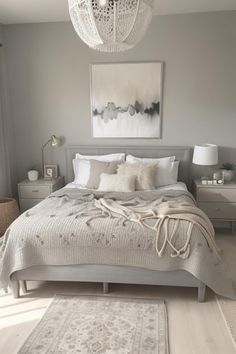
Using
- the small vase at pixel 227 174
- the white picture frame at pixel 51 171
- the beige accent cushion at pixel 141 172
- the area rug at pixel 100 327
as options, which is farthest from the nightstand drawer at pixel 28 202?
the small vase at pixel 227 174

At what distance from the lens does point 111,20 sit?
1.91 metres

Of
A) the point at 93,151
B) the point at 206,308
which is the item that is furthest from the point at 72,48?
the point at 206,308

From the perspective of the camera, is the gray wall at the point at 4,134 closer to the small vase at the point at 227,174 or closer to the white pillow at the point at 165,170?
the white pillow at the point at 165,170

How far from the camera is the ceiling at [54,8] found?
3.42 meters

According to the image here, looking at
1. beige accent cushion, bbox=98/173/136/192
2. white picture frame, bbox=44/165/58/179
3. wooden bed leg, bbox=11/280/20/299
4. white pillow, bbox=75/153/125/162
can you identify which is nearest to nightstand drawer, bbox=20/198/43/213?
white picture frame, bbox=44/165/58/179

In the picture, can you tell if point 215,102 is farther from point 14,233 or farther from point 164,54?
point 14,233

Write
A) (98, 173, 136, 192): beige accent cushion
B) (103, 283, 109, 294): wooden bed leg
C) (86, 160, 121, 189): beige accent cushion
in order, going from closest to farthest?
(103, 283, 109, 294): wooden bed leg
(98, 173, 136, 192): beige accent cushion
(86, 160, 121, 189): beige accent cushion

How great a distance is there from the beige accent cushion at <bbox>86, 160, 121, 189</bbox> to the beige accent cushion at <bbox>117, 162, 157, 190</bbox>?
0.11m

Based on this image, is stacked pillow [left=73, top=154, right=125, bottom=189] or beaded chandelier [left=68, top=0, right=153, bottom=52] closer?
beaded chandelier [left=68, top=0, right=153, bottom=52]

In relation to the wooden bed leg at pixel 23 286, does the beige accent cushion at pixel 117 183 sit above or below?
above

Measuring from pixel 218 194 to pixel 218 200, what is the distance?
0.07 meters

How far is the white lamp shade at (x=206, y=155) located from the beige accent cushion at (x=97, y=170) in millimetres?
1010

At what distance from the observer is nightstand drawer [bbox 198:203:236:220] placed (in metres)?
3.81

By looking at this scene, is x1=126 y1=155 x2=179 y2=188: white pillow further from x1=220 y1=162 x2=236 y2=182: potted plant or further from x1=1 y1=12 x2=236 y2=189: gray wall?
x1=220 y1=162 x2=236 y2=182: potted plant
